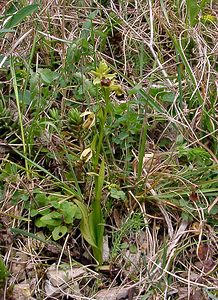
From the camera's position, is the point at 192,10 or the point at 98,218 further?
the point at 192,10

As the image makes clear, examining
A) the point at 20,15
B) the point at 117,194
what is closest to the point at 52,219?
the point at 117,194

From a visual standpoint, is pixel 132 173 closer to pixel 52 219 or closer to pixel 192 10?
pixel 52 219

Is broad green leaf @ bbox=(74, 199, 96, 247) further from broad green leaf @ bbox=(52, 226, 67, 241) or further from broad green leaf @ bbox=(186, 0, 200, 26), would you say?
broad green leaf @ bbox=(186, 0, 200, 26)

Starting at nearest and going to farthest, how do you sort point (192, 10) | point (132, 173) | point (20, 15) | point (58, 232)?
point (58, 232), point (132, 173), point (20, 15), point (192, 10)

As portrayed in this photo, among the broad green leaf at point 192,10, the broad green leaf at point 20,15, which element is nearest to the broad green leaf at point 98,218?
the broad green leaf at point 20,15

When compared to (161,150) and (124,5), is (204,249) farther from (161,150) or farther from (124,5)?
(124,5)

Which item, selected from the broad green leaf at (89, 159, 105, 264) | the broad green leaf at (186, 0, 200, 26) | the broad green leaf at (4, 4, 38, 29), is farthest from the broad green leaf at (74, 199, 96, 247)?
the broad green leaf at (186, 0, 200, 26)

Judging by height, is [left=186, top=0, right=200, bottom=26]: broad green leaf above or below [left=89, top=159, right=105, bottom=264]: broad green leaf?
above

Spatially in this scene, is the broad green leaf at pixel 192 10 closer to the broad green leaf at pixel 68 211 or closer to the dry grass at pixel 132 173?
the dry grass at pixel 132 173
